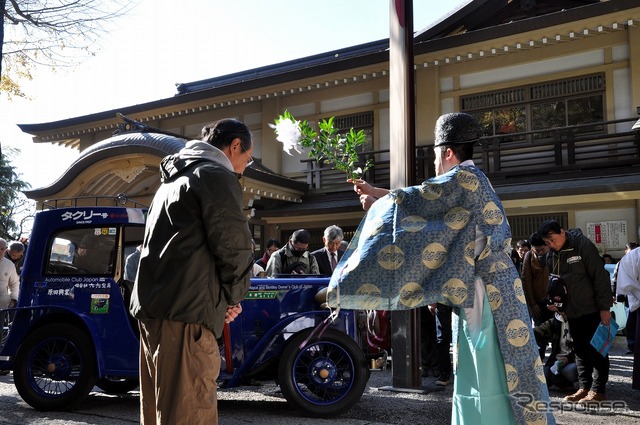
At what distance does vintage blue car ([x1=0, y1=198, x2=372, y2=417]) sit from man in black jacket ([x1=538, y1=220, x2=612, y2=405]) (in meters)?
2.07

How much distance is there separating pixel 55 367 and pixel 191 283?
369 cm

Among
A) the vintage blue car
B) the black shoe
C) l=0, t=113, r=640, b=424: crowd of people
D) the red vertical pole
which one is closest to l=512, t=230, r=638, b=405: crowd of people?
the black shoe

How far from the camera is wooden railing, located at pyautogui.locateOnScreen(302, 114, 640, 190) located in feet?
37.7

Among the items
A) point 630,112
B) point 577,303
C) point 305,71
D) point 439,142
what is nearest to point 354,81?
point 305,71

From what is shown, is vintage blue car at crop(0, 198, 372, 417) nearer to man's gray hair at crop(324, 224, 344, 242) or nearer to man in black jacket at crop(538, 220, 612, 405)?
man's gray hair at crop(324, 224, 344, 242)

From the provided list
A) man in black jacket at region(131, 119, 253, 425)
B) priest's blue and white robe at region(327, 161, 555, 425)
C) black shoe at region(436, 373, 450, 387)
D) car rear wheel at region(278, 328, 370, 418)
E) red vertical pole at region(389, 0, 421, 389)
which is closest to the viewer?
man in black jacket at region(131, 119, 253, 425)

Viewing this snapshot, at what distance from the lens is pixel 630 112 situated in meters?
11.8

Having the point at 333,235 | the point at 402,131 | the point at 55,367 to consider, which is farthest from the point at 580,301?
the point at 55,367

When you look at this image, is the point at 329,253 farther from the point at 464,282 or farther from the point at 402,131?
the point at 464,282

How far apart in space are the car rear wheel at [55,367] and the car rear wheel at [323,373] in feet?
5.97

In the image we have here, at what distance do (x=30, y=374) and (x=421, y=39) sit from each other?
11.3 metres

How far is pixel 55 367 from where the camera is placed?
5391 mm

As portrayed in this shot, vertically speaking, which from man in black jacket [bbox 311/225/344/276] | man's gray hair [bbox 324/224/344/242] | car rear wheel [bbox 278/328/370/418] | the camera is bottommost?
car rear wheel [bbox 278/328/370/418]

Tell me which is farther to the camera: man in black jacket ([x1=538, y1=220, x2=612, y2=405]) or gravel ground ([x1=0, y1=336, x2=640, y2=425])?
man in black jacket ([x1=538, y1=220, x2=612, y2=405])
